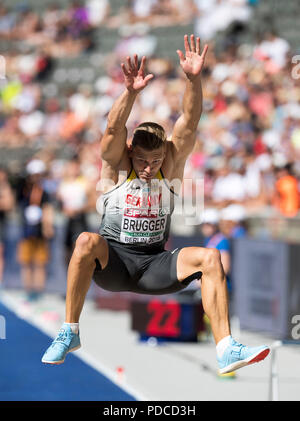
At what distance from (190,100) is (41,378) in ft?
17.6

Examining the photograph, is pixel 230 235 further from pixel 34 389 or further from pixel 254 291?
pixel 34 389

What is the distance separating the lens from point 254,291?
1244 centimetres

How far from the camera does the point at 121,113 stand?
5539mm

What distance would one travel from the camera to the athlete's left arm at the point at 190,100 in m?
5.73

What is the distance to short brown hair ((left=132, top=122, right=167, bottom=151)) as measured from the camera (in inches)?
221

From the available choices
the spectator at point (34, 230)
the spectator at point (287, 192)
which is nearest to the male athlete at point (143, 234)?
the spectator at point (287, 192)

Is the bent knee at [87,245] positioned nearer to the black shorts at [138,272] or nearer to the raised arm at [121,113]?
the black shorts at [138,272]

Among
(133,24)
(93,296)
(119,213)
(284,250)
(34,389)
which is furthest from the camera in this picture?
(133,24)

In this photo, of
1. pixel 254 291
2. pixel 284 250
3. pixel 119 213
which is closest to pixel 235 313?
pixel 254 291

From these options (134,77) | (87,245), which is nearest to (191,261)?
(87,245)

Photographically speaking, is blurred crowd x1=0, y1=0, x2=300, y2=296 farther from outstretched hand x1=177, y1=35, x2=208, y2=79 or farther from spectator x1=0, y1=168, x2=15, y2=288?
outstretched hand x1=177, y1=35, x2=208, y2=79

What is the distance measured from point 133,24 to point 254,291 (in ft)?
33.2

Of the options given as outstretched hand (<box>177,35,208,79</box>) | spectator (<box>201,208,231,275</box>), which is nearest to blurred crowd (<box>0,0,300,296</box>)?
spectator (<box>201,208,231,275</box>)

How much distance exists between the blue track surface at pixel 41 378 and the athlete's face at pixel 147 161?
394 centimetres
